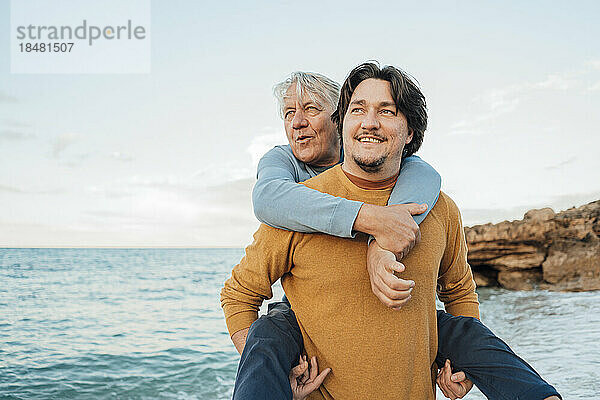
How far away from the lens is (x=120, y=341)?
12.3 metres

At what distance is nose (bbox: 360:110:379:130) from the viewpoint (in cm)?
198

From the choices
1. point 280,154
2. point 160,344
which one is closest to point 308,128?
point 280,154

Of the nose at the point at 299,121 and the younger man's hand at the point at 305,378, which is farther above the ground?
the nose at the point at 299,121

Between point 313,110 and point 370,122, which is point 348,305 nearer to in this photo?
point 370,122

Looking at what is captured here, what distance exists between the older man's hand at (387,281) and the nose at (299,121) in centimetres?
78

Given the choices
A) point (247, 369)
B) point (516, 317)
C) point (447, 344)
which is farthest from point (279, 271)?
point (516, 317)

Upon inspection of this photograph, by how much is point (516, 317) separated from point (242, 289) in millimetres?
10401

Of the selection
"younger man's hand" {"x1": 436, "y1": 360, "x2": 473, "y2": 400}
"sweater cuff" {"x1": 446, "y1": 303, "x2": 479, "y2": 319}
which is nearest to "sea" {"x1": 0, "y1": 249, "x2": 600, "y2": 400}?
"sweater cuff" {"x1": 446, "y1": 303, "x2": 479, "y2": 319}

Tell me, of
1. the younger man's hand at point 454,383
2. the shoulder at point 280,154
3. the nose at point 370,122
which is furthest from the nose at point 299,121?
the younger man's hand at point 454,383

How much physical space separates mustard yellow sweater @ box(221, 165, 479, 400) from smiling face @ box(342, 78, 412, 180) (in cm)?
9

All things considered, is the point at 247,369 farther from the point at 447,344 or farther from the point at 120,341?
the point at 120,341

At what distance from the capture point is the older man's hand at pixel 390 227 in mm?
1803

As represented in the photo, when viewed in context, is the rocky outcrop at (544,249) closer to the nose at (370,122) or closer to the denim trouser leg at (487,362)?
the denim trouser leg at (487,362)

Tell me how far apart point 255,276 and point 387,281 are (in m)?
0.54
